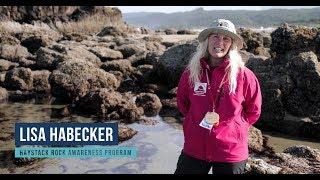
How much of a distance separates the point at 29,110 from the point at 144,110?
2912mm

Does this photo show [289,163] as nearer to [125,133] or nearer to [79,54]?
[125,133]

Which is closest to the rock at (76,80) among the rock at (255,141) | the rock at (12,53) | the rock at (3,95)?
the rock at (3,95)

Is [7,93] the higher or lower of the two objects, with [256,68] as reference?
lower

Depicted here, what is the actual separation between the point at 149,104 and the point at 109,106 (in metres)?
1.19

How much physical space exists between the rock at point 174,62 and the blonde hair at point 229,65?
10.1 metres

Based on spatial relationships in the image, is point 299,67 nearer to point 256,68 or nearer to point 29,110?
point 256,68

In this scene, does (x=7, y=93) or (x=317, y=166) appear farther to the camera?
(x=7, y=93)

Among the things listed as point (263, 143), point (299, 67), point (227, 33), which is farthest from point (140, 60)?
point (227, 33)

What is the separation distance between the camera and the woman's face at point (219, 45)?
479cm

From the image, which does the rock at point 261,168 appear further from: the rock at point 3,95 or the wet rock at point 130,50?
the wet rock at point 130,50

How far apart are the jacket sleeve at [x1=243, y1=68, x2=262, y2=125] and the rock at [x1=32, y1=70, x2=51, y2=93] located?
446 inches

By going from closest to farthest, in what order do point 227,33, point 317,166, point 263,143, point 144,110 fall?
1. point 227,33
2. point 317,166
3. point 263,143
4. point 144,110

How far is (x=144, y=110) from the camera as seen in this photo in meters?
12.7

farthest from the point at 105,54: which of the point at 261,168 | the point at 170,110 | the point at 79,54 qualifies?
the point at 261,168
